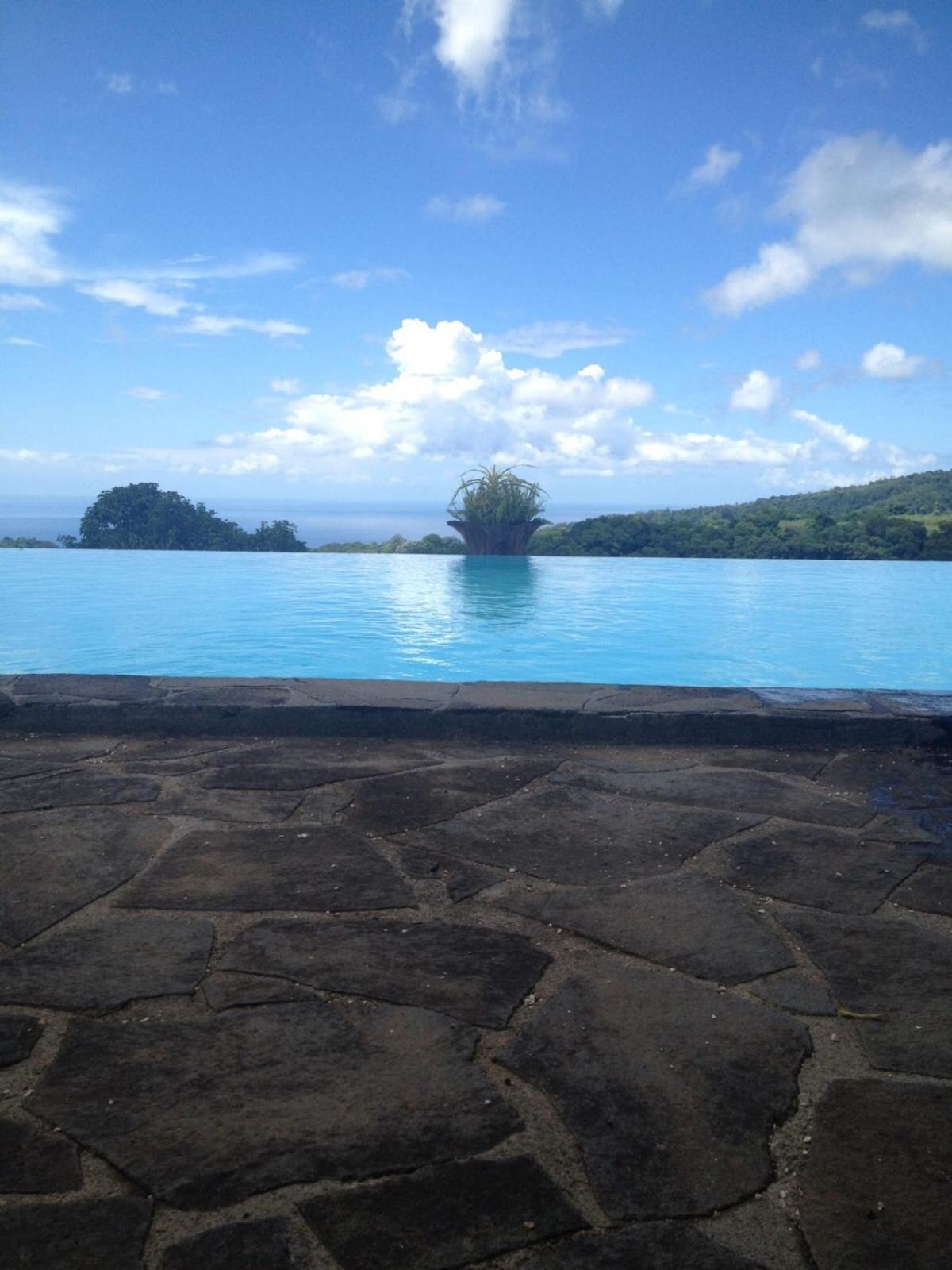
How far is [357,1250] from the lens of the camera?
98 centimetres

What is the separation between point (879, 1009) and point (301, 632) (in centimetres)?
779

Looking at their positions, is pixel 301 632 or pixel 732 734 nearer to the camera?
pixel 732 734

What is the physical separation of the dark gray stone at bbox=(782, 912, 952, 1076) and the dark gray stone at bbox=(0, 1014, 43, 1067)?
1.17 metres

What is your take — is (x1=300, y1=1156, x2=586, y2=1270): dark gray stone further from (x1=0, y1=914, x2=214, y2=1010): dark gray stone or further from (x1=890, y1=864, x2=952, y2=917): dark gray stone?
(x1=890, y1=864, x2=952, y2=917): dark gray stone

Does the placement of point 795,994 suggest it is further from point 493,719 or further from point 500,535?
point 500,535

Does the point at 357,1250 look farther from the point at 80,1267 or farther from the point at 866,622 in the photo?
the point at 866,622

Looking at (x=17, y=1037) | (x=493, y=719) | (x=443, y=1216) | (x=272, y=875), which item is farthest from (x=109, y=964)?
(x=493, y=719)

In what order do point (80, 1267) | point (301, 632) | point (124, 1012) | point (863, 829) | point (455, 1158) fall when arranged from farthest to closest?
1. point (301, 632)
2. point (863, 829)
3. point (124, 1012)
4. point (455, 1158)
5. point (80, 1267)

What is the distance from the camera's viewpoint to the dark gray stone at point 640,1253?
960mm

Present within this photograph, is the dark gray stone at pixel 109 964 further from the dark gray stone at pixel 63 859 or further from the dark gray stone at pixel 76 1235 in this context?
the dark gray stone at pixel 76 1235

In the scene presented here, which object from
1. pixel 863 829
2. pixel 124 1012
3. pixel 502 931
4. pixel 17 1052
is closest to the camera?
pixel 17 1052

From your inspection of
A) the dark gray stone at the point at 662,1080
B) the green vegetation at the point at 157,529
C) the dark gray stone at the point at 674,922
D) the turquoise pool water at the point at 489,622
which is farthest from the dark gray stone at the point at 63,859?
the green vegetation at the point at 157,529

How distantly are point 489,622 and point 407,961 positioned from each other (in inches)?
309

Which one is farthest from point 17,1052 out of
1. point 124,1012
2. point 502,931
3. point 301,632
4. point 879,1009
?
point 301,632
